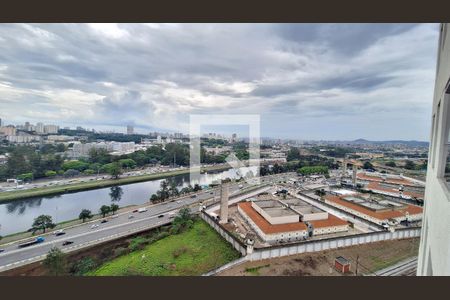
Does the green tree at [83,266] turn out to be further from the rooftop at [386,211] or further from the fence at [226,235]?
the rooftop at [386,211]

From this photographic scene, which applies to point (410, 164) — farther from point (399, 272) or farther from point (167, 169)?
point (167, 169)

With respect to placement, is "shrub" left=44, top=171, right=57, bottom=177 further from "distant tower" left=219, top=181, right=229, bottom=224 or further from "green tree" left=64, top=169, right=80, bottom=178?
"distant tower" left=219, top=181, right=229, bottom=224

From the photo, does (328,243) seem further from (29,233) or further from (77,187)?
(77,187)

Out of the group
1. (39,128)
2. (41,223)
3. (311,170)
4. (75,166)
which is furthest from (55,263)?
(39,128)

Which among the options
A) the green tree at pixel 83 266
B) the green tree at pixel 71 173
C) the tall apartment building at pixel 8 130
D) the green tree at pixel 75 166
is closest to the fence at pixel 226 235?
the green tree at pixel 83 266

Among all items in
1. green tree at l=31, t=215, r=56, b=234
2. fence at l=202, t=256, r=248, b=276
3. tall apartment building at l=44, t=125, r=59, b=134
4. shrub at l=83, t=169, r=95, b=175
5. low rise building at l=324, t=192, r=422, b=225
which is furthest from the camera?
tall apartment building at l=44, t=125, r=59, b=134

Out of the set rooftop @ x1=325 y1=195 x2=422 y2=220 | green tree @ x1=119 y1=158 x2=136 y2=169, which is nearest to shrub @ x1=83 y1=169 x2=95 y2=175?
green tree @ x1=119 y1=158 x2=136 y2=169

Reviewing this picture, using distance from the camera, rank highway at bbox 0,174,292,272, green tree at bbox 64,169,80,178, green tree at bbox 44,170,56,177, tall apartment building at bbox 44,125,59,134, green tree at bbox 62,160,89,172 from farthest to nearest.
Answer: tall apartment building at bbox 44,125,59,134
green tree at bbox 62,160,89,172
green tree at bbox 64,169,80,178
green tree at bbox 44,170,56,177
highway at bbox 0,174,292,272
